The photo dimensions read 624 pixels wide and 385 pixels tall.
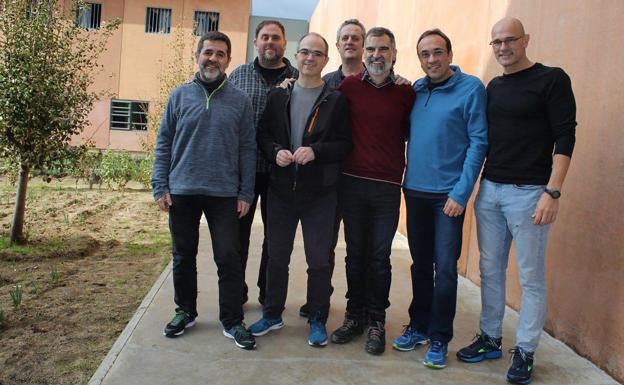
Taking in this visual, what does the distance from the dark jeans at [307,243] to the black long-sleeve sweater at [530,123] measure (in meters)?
1.06

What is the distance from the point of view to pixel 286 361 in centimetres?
318

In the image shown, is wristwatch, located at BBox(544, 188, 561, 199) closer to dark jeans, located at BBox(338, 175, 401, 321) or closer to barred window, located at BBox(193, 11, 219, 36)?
dark jeans, located at BBox(338, 175, 401, 321)

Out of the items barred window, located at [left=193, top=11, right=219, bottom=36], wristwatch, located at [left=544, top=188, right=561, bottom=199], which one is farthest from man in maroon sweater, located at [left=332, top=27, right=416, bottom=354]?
barred window, located at [left=193, top=11, right=219, bottom=36]

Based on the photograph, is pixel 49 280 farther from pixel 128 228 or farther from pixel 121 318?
pixel 128 228

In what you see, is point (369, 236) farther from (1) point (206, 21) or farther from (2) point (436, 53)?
(1) point (206, 21)

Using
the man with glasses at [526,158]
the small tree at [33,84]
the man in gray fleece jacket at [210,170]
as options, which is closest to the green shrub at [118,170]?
the small tree at [33,84]

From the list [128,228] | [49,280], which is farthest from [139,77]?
[49,280]

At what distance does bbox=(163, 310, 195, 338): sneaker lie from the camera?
345cm

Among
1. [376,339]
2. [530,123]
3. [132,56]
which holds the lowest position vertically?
[376,339]

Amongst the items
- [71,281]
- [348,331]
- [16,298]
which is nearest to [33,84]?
[71,281]

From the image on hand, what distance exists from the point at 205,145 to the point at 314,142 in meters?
0.67

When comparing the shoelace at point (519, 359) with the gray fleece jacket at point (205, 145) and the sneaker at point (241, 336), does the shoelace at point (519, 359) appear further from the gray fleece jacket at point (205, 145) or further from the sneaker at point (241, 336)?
the gray fleece jacket at point (205, 145)

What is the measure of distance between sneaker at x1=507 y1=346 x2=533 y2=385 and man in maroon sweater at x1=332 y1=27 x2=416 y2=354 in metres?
0.76

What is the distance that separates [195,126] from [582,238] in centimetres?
254
